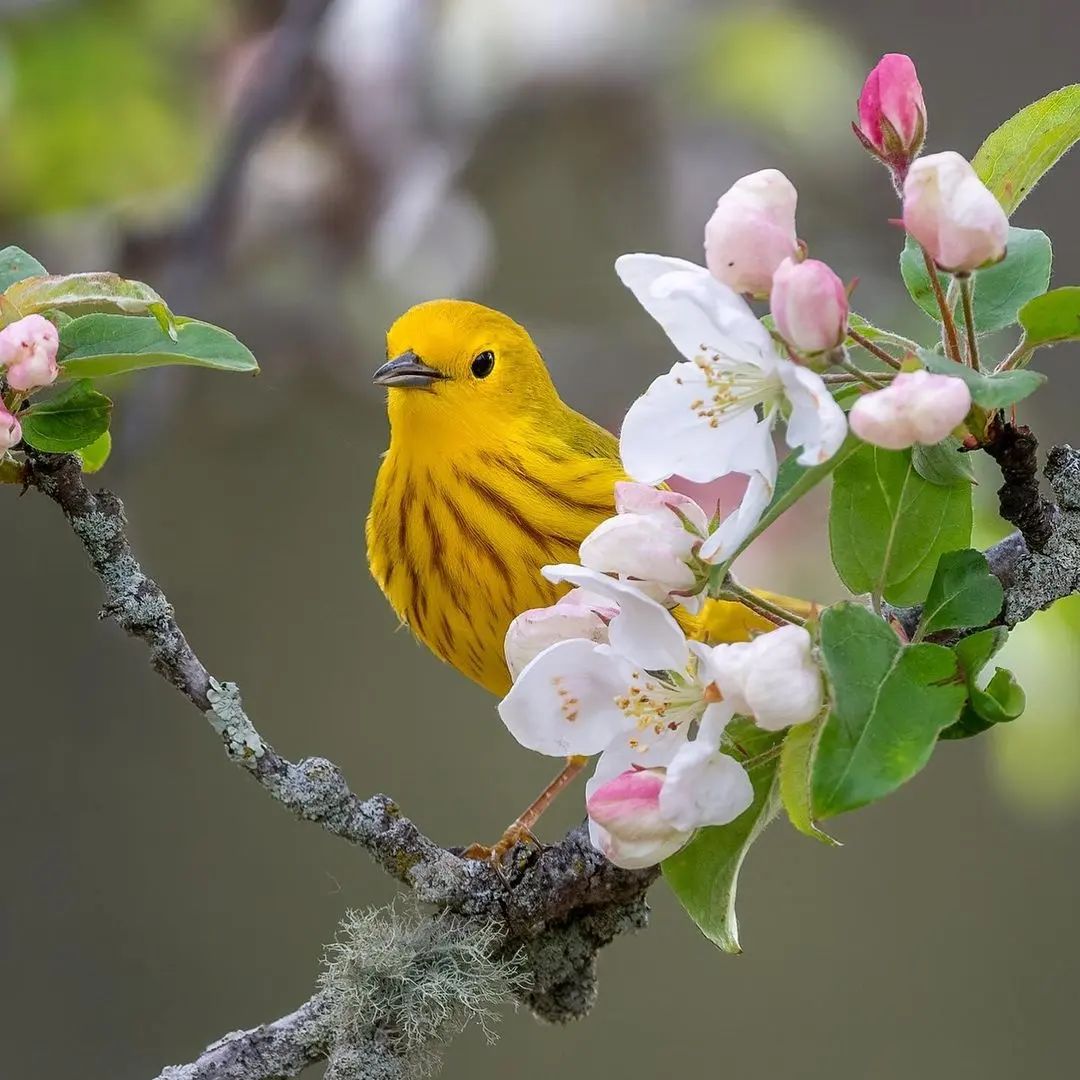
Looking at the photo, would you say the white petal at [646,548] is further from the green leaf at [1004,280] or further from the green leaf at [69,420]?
the green leaf at [69,420]

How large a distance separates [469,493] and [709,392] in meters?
1.03

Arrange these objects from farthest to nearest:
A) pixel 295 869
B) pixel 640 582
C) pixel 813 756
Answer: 1. pixel 295 869
2. pixel 640 582
3. pixel 813 756

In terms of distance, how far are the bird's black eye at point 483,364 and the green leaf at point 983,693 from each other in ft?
3.82

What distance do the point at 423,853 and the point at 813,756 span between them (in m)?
0.53

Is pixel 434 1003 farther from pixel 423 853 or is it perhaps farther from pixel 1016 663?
pixel 1016 663

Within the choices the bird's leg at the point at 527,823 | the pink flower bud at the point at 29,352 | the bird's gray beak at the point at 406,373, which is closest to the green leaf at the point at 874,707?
the pink flower bud at the point at 29,352

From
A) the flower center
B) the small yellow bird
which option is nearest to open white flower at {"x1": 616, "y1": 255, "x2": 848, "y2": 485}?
the flower center

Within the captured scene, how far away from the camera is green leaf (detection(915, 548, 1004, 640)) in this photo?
3.05 ft

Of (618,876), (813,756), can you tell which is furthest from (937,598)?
(618,876)

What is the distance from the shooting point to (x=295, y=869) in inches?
147

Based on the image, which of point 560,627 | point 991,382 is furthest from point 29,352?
point 991,382

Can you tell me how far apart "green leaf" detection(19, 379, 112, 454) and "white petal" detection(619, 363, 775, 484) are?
0.37m

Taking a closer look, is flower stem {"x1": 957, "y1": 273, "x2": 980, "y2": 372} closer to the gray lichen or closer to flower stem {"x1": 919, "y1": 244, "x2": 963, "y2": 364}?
flower stem {"x1": 919, "y1": 244, "x2": 963, "y2": 364}

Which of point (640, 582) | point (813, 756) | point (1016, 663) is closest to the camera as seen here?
point (813, 756)
